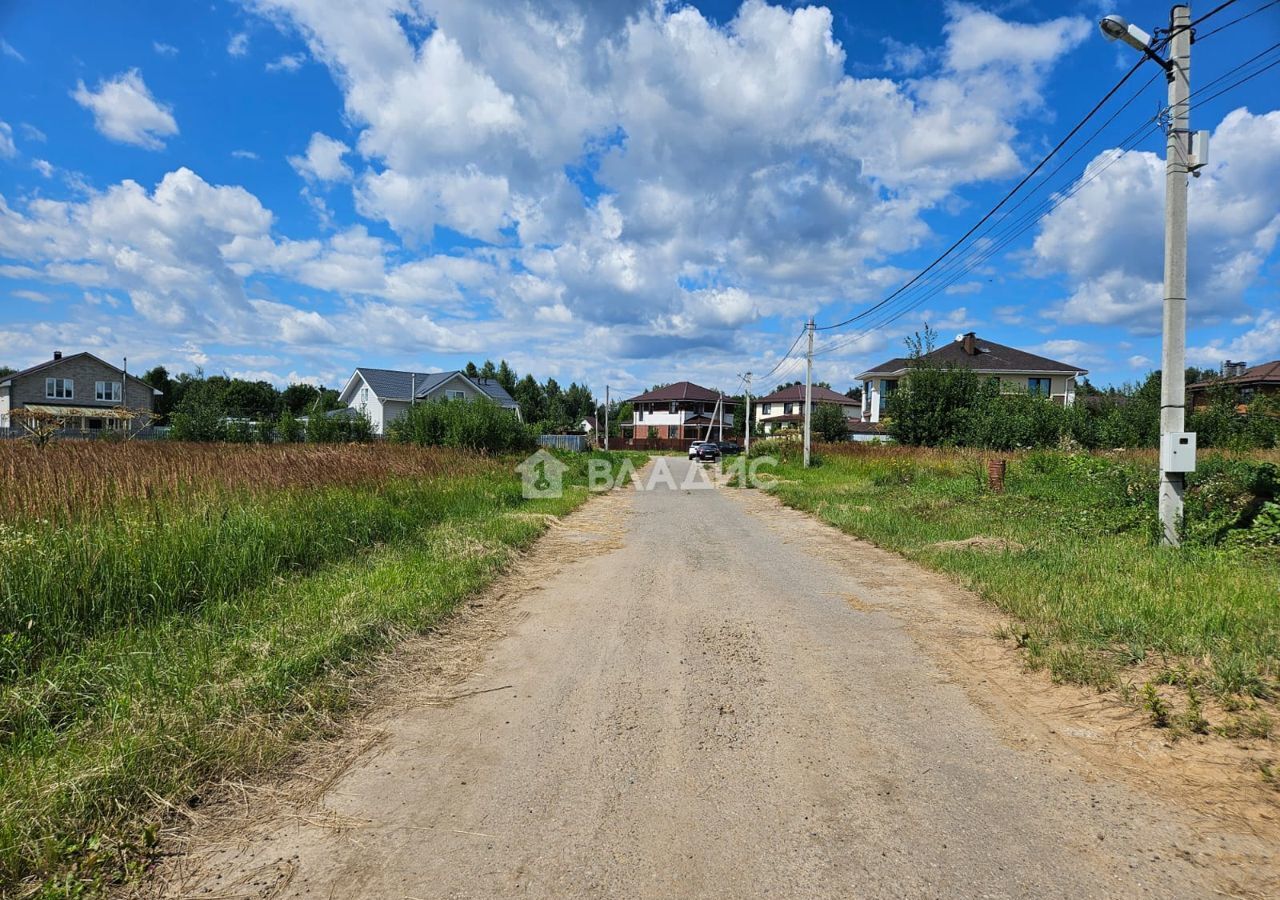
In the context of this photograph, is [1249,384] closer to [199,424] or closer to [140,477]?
[140,477]

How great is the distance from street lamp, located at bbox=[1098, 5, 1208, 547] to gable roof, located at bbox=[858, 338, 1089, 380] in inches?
1666

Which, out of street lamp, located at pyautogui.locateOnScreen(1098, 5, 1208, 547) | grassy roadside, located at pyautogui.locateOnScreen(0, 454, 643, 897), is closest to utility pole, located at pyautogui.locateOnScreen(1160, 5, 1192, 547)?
street lamp, located at pyautogui.locateOnScreen(1098, 5, 1208, 547)

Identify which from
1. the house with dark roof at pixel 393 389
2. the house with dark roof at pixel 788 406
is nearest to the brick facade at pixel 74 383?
the house with dark roof at pixel 393 389

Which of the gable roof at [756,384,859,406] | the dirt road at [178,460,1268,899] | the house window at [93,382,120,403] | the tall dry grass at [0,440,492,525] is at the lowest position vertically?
the dirt road at [178,460,1268,899]

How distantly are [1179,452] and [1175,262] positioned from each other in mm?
2458

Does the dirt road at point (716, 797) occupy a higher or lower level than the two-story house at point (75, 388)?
lower

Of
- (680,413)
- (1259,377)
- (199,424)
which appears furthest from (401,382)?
(1259,377)

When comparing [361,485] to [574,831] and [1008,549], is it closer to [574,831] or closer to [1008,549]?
[574,831]

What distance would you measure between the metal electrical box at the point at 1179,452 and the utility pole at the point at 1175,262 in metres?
0.03

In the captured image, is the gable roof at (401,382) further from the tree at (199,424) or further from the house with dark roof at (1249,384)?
the house with dark roof at (1249,384)

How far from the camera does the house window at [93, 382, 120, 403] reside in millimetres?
48719

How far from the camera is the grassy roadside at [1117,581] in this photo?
4.02 m

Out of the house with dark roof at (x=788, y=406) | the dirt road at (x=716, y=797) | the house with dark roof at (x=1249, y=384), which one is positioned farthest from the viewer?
the house with dark roof at (x=788, y=406)

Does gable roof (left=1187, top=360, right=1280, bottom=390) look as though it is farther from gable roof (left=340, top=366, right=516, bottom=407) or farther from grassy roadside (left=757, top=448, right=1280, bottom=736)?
gable roof (left=340, top=366, right=516, bottom=407)
